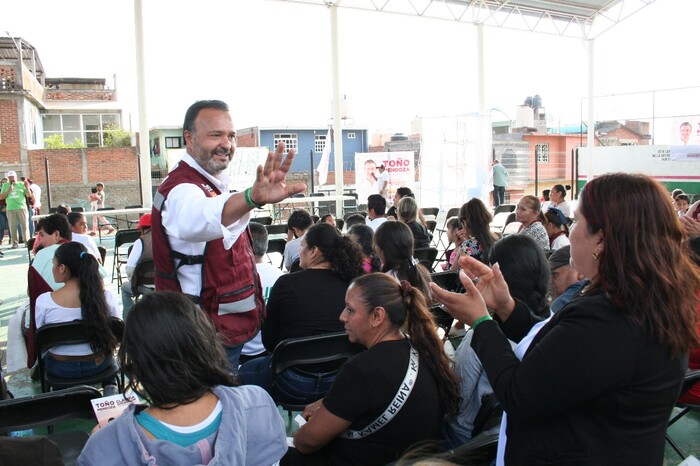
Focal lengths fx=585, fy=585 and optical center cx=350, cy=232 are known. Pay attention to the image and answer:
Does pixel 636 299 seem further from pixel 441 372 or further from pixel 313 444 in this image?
pixel 313 444

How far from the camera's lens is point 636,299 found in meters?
1.28

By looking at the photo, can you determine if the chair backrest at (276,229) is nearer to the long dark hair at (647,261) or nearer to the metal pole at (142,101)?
the metal pole at (142,101)

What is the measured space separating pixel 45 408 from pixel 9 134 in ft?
80.1

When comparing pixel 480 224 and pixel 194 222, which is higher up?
pixel 194 222

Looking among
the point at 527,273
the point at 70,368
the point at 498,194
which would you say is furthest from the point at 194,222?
the point at 498,194

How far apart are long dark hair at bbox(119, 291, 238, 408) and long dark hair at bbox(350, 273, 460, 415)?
75 cm

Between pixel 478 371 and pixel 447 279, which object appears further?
pixel 447 279

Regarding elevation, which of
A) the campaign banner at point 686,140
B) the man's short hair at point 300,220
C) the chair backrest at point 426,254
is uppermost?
the campaign banner at point 686,140

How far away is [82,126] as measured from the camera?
3247cm

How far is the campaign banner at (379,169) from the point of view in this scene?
13.9m

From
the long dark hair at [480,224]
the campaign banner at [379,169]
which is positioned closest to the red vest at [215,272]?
the long dark hair at [480,224]

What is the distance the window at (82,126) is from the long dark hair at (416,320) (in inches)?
1275

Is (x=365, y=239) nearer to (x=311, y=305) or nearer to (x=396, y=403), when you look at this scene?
(x=311, y=305)

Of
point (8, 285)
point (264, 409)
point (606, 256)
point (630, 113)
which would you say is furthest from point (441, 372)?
point (630, 113)
